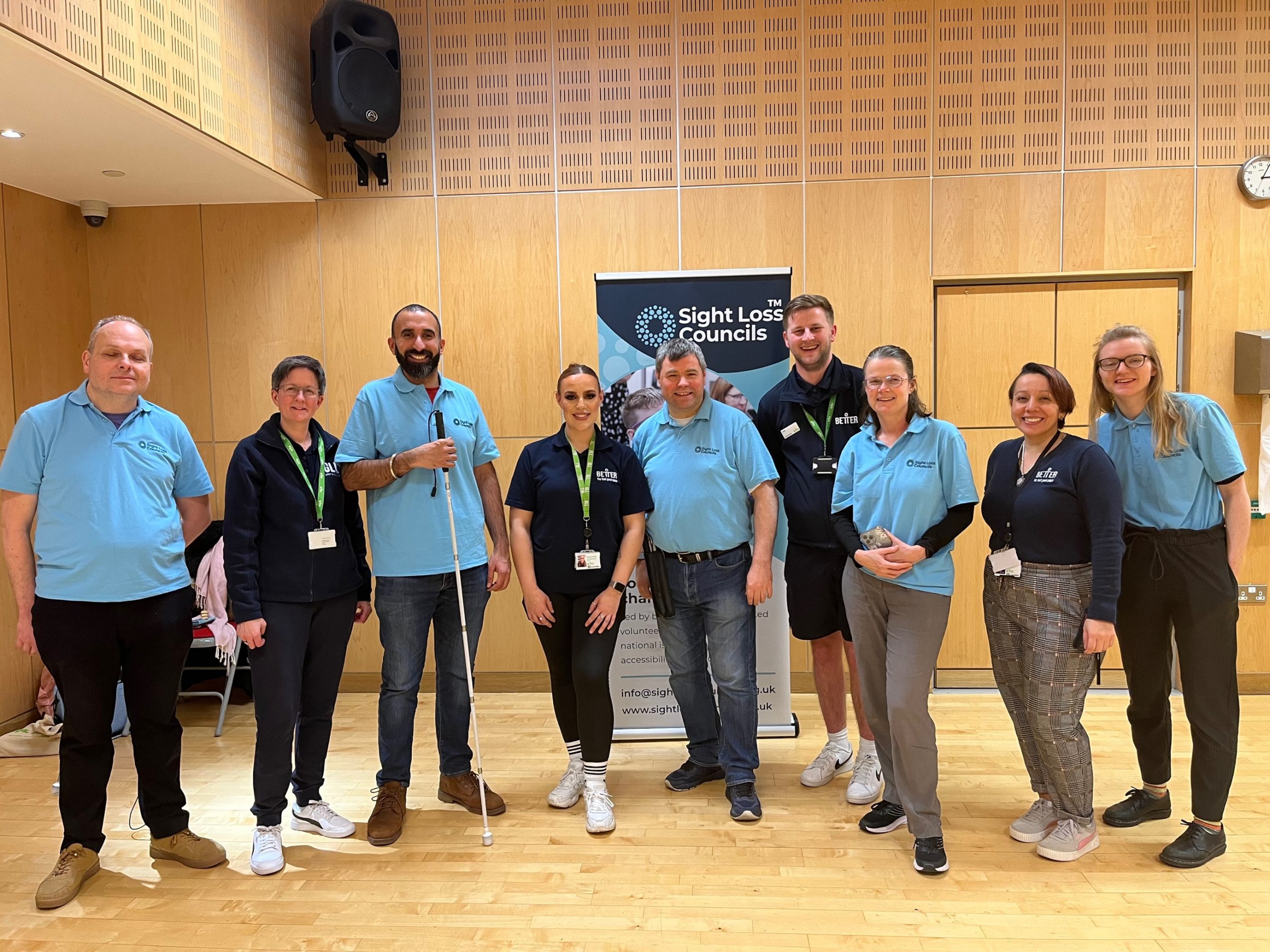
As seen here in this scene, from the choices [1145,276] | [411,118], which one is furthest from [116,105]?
[1145,276]

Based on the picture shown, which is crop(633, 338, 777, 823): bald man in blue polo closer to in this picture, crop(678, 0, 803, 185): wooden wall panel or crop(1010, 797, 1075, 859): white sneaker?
crop(1010, 797, 1075, 859): white sneaker

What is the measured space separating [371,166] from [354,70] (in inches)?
21.9

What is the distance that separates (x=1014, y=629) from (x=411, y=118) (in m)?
4.26

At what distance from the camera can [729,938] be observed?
2551 millimetres

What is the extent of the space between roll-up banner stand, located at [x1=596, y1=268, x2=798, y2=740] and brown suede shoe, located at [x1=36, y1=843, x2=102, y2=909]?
7.28ft

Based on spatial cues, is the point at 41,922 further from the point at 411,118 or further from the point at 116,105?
the point at 411,118

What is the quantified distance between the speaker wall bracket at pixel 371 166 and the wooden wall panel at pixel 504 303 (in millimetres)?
375

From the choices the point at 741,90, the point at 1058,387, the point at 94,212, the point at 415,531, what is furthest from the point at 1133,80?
the point at 94,212

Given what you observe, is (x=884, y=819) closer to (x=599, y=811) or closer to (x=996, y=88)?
(x=599, y=811)

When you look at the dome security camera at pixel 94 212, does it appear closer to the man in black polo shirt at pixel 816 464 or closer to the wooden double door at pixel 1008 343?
the man in black polo shirt at pixel 816 464

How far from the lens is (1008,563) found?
9.53ft

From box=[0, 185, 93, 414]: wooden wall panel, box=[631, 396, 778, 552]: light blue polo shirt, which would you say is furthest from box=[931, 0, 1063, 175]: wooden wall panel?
box=[0, 185, 93, 414]: wooden wall panel

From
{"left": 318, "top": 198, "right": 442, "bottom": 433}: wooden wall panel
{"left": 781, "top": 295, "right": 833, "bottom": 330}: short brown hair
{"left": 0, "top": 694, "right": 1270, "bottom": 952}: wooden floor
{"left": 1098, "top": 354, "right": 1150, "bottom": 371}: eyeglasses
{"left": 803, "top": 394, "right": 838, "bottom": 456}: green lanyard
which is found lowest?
{"left": 0, "top": 694, "right": 1270, "bottom": 952}: wooden floor

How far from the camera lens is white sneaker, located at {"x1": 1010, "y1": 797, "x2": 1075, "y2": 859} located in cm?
309
